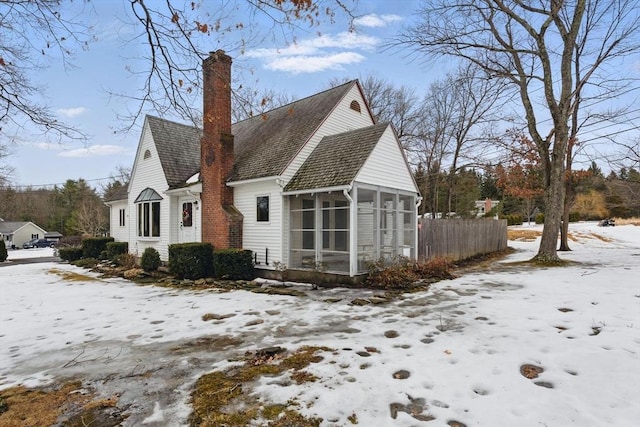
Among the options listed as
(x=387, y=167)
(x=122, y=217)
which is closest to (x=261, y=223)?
(x=387, y=167)

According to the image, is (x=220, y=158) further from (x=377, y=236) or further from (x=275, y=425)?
(x=275, y=425)

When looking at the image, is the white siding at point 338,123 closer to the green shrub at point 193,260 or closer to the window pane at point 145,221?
the green shrub at point 193,260

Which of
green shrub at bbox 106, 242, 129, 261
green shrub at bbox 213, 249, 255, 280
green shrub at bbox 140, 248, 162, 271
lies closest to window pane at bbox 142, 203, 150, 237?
green shrub at bbox 140, 248, 162, 271

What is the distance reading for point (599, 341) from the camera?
4.59 metres

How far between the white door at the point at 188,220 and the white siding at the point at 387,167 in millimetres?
6715

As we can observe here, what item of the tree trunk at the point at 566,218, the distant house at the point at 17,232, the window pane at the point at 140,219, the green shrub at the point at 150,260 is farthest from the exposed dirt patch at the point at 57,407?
the distant house at the point at 17,232

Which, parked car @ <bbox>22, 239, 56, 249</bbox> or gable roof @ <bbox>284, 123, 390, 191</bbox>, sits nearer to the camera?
gable roof @ <bbox>284, 123, 390, 191</bbox>

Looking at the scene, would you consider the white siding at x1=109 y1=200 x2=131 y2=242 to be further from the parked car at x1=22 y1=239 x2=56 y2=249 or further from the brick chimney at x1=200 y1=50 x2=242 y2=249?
the parked car at x1=22 y1=239 x2=56 y2=249

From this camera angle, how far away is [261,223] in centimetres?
1156

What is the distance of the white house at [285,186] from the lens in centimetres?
1051

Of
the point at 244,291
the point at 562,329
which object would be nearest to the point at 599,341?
the point at 562,329

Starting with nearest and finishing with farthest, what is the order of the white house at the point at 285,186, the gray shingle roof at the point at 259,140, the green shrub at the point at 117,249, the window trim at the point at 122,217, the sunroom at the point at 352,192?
the sunroom at the point at 352,192
the white house at the point at 285,186
the gray shingle roof at the point at 259,140
the green shrub at the point at 117,249
the window trim at the point at 122,217

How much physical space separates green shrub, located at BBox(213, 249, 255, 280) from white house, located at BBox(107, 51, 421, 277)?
494 millimetres

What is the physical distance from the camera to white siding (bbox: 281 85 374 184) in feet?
37.3
